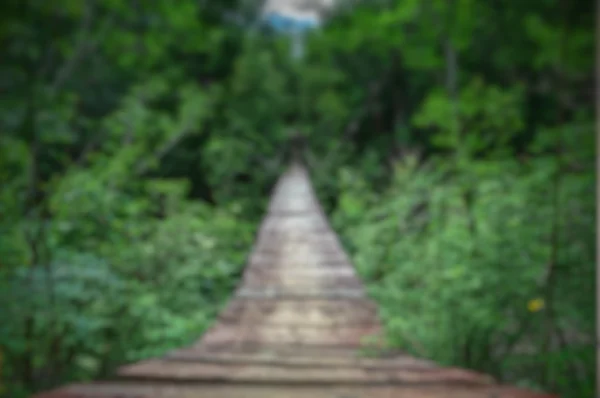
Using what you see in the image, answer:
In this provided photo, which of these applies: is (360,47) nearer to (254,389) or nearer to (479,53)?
(479,53)

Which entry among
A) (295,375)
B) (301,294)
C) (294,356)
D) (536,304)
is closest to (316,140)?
(301,294)

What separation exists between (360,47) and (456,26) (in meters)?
0.38

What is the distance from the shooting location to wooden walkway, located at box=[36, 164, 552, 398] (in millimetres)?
1078

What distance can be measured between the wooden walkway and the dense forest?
15 centimetres

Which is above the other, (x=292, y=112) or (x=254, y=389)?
(x=292, y=112)

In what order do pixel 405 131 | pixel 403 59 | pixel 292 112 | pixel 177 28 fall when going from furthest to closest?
pixel 292 112 < pixel 405 131 < pixel 403 59 < pixel 177 28

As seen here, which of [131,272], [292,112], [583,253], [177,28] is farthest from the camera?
[292,112]

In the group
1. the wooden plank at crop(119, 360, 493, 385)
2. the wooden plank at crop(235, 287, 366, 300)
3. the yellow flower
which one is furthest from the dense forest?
the wooden plank at crop(119, 360, 493, 385)

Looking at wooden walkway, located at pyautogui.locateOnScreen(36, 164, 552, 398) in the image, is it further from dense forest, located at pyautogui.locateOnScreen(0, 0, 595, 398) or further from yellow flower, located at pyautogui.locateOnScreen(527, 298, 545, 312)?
yellow flower, located at pyautogui.locateOnScreen(527, 298, 545, 312)

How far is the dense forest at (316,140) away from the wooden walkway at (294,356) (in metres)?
0.15

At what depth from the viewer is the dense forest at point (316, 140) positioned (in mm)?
1540

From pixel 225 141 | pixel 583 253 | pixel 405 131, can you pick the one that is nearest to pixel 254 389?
pixel 583 253

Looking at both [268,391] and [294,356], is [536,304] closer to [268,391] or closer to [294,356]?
Result: [294,356]

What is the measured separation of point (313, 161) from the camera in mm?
2484
